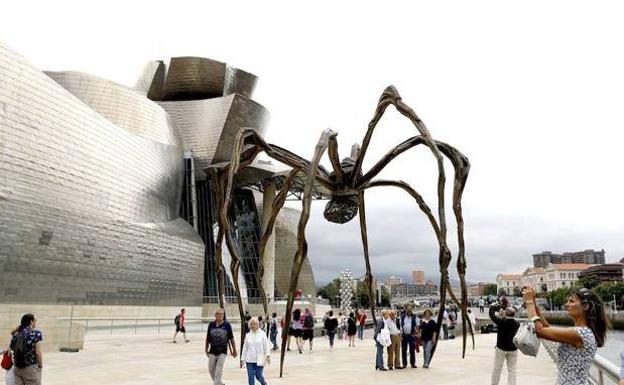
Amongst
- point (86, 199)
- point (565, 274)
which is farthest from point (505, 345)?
point (565, 274)

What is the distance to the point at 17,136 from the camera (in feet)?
80.7

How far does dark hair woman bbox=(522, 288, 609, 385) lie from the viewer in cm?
322

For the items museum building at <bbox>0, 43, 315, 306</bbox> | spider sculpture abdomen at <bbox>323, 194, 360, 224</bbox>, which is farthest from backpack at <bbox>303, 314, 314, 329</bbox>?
spider sculpture abdomen at <bbox>323, 194, 360, 224</bbox>

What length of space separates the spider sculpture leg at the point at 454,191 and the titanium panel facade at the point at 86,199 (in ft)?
69.5

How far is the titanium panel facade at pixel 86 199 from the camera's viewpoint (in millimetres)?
24609

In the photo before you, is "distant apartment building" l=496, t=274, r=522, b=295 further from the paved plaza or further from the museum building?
the paved plaza

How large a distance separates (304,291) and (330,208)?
57.4 metres

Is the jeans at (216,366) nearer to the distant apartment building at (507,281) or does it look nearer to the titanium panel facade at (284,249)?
the titanium panel facade at (284,249)

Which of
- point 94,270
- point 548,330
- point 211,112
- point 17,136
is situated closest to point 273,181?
point 211,112

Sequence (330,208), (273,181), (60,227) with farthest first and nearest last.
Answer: (273,181)
(60,227)
(330,208)

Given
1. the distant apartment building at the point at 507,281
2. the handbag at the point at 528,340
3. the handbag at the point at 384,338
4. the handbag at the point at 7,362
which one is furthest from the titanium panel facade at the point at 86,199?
the distant apartment building at the point at 507,281

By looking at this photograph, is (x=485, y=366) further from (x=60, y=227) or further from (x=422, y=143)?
Result: (x=60, y=227)

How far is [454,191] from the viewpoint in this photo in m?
8.09

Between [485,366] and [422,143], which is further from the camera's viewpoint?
[485,366]
